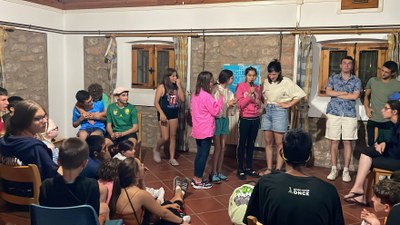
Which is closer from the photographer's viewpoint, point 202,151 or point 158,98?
point 202,151

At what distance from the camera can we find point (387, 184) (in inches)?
91.7

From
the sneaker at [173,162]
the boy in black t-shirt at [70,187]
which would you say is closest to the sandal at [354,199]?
the sneaker at [173,162]

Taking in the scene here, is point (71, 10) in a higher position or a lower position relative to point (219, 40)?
higher

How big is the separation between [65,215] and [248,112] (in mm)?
3175

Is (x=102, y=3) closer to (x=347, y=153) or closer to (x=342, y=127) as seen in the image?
(x=342, y=127)

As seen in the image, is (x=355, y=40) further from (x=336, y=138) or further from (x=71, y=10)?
(x=71, y=10)

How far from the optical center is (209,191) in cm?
Result: 443

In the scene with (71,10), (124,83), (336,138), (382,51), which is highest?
(71,10)

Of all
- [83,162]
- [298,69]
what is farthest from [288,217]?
[298,69]

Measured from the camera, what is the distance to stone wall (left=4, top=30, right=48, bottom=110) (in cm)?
604

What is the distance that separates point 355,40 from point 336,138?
1.44 metres

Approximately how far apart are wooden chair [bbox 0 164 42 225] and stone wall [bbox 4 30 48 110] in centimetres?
392

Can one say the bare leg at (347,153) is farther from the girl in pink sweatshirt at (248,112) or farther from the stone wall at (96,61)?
the stone wall at (96,61)

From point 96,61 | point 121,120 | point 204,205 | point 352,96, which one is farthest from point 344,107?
point 96,61
